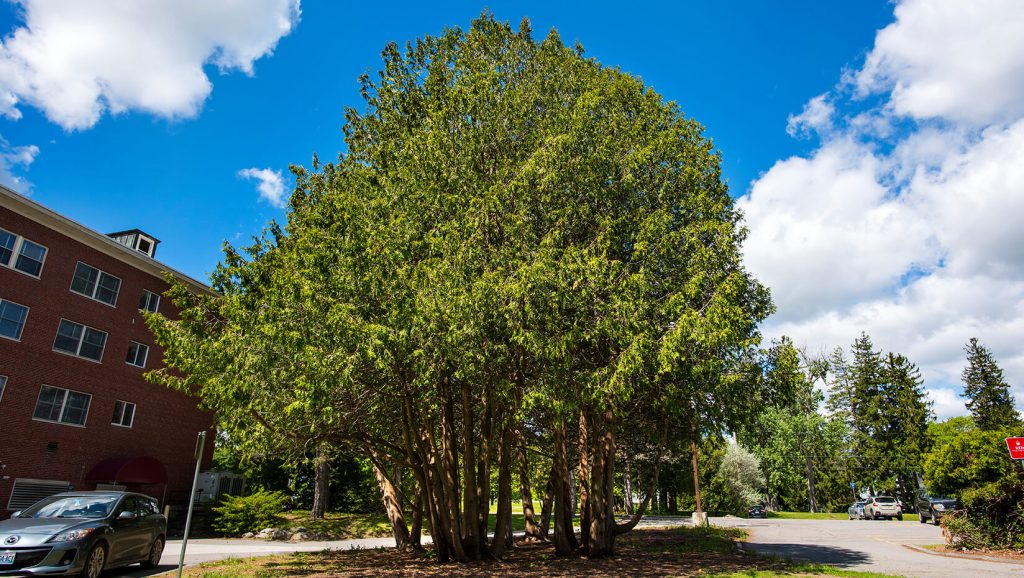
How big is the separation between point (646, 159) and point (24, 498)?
86.3ft

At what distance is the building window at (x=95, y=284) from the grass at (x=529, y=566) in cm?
1771

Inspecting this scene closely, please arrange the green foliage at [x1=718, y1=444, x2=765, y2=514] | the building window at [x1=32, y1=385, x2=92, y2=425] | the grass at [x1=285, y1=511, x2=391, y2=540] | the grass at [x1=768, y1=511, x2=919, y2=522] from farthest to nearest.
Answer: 1. the green foliage at [x1=718, y1=444, x2=765, y2=514]
2. the grass at [x1=768, y1=511, x2=919, y2=522]
3. the grass at [x1=285, y1=511, x2=391, y2=540]
4. the building window at [x1=32, y1=385, x2=92, y2=425]

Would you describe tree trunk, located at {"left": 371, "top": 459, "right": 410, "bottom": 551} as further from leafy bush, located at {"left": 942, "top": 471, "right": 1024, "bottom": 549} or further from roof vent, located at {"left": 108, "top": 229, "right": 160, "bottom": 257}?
roof vent, located at {"left": 108, "top": 229, "right": 160, "bottom": 257}

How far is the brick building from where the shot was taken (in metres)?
21.3

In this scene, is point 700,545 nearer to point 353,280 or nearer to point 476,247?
point 476,247

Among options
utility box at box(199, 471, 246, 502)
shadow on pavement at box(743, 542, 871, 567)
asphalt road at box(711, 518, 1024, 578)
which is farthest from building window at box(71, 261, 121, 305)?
asphalt road at box(711, 518, 1024, 578)

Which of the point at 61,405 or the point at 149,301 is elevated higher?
the point at 149,301

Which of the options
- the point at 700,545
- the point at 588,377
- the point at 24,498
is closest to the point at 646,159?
the point at 588,377

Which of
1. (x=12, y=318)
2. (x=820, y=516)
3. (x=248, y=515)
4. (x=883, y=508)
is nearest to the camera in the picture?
(x=12, y=318)

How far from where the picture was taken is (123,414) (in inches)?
1003

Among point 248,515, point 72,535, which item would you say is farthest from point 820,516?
point 72,535

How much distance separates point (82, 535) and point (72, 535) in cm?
15

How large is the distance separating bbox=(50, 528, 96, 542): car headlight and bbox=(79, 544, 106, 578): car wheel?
0.34 m

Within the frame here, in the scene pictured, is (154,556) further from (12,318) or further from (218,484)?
(218,484)
